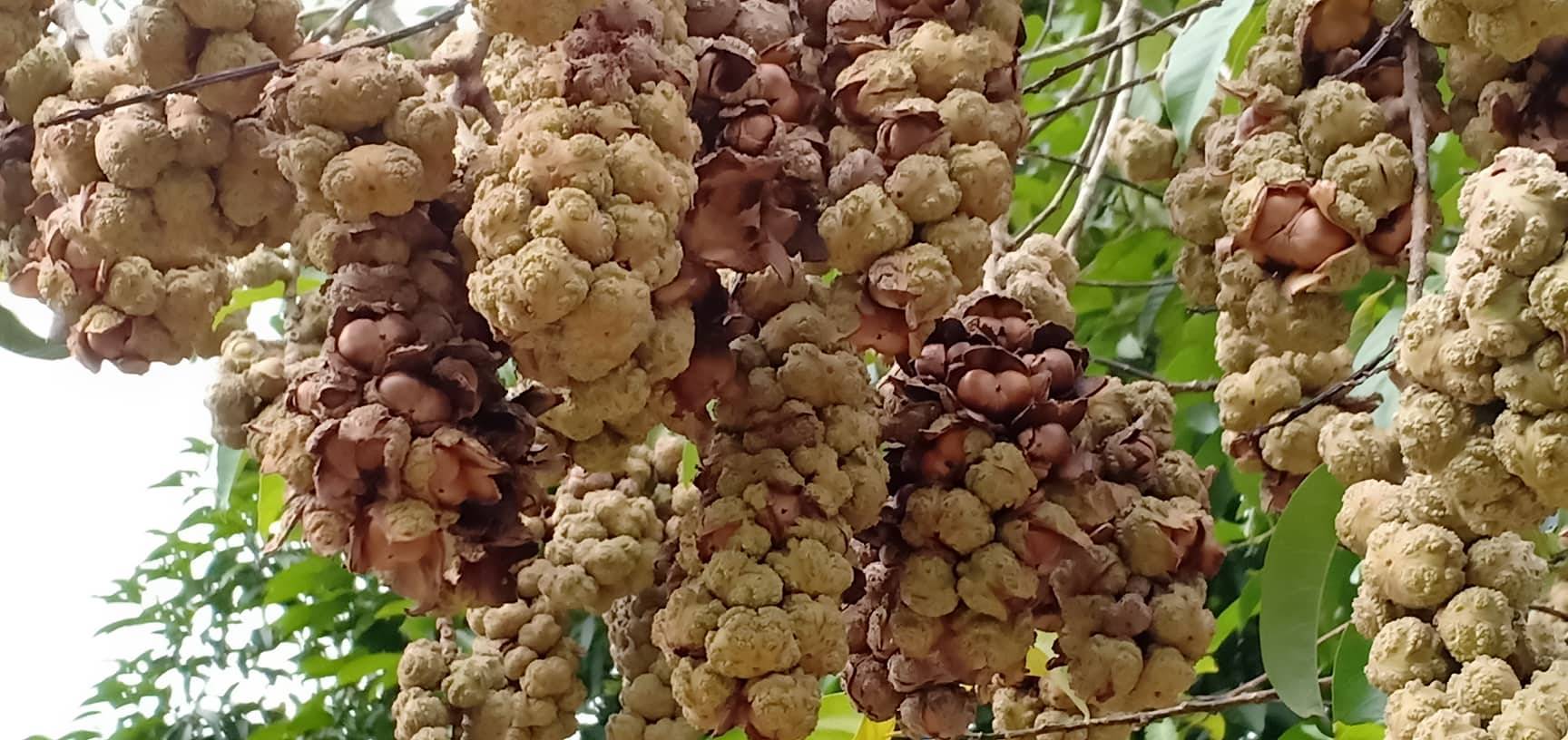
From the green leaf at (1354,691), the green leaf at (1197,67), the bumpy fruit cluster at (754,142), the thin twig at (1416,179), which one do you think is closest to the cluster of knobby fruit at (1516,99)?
the thin twig at (1416,179)

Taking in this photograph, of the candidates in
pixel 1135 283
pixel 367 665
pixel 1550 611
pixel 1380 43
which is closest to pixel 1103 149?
pixel 1380 43

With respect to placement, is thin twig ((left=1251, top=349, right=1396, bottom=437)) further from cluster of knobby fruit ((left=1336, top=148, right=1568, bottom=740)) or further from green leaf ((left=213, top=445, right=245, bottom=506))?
green leaf ((left=213, top=445, right=245, bottom=506))

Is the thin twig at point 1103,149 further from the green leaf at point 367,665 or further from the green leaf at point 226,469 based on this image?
the green leaf at point 367,665

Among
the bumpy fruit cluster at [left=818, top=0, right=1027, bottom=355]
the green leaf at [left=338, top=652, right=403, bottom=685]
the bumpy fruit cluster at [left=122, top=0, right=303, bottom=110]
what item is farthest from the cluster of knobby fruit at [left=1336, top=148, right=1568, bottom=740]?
the green leaf at [left=338, top=652, right=403, bottom=685]

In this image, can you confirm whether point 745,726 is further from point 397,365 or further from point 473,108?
point 473,108

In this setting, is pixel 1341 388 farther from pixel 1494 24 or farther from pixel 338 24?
pixel 338 24

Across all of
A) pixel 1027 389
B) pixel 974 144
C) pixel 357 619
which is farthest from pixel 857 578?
pixel 357 619
